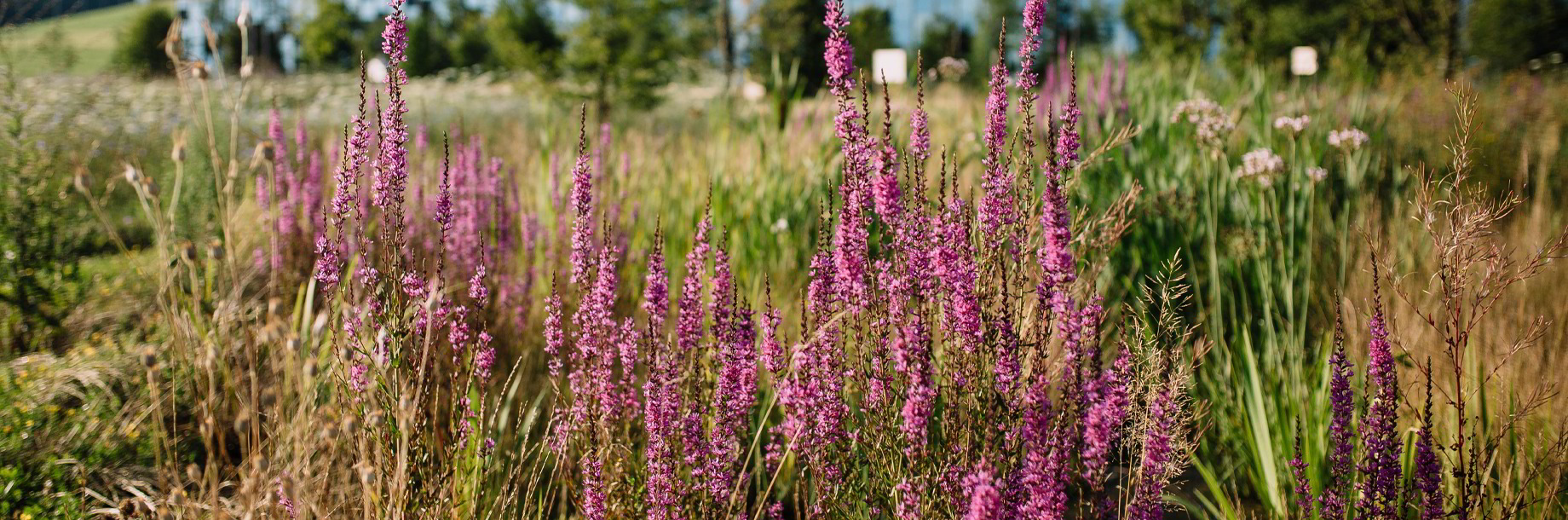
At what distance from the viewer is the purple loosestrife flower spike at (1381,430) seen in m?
1.72

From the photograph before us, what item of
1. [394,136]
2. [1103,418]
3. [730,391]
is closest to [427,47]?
[394,136]

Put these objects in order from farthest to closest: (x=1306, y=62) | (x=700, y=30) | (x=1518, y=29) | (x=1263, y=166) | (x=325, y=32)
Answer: (x=325, y=32)
(x=700, y=30)
(x=1518, y=29)
(x=1306, y=62)
(x=1263, y=166)

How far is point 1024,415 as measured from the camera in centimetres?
167

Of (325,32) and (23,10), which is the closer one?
(23,10)

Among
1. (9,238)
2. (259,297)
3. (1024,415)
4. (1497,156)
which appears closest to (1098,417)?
(1024,415)

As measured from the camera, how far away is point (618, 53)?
58.3 ft

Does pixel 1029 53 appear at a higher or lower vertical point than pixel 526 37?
lower

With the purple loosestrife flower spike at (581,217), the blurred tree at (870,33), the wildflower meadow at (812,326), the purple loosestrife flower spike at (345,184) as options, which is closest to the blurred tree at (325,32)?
the blurred tree at (870,33)

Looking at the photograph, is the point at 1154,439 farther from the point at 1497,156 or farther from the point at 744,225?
the point at 1497,156

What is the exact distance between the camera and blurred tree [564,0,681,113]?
17.4 meters

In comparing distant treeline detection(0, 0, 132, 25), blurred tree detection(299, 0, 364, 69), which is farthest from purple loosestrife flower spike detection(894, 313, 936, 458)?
blurred tree detection(299, 0, 364, 69)

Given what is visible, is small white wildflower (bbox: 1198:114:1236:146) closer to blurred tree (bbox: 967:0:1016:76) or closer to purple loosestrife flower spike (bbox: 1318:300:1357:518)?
purple loosestrife flower spike (bbox: 1318:300:1357:518)

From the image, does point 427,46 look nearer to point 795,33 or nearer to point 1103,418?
point 795,33

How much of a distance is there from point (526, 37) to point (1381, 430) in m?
19.6
